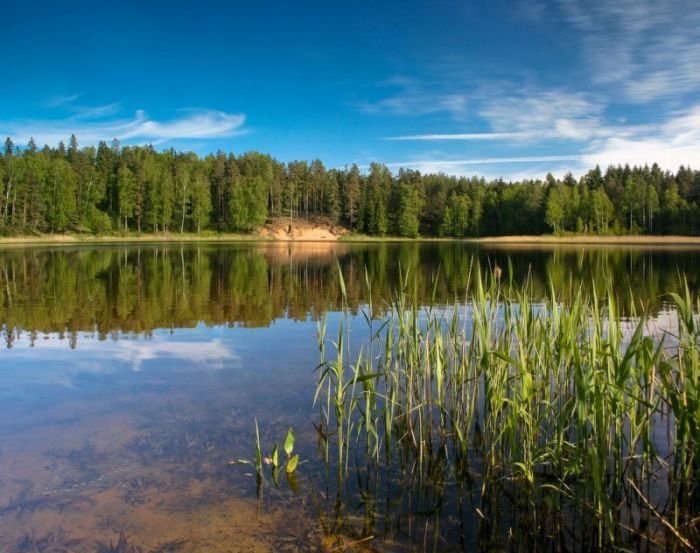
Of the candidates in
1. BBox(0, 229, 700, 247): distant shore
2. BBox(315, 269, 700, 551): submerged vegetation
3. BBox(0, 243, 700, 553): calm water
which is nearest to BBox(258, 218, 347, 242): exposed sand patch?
BBox(0, 229, 700, 247): distant shore

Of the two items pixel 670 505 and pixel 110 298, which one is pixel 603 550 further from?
pixel 110 298

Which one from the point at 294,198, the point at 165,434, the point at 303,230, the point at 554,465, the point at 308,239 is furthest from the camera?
the point at 294,198

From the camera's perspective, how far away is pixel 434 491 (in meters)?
6.73

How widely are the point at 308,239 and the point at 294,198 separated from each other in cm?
1770

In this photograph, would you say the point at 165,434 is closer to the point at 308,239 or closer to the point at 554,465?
the point at 554,465

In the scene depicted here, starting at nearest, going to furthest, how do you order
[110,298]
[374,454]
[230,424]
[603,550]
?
[603,550] → [374,454] → [230,424] → [110,298]

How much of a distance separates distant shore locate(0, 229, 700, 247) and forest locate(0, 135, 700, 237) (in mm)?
3031

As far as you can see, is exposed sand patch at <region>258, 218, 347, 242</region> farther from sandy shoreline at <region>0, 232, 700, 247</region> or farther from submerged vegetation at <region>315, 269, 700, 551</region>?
submerged vegetation at <region>315, 269, 700, 551</region>

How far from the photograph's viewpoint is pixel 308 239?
435 ft

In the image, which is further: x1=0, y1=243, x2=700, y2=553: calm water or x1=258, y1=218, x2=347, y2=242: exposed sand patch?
x1=258, y1=218, x2=347, y2=242: exposed sand patch

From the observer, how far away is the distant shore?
91688 mm

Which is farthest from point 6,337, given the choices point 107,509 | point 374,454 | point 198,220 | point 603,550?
point 198,220

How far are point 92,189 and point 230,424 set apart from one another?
11970cm

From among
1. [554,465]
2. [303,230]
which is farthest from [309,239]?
[554,465]
